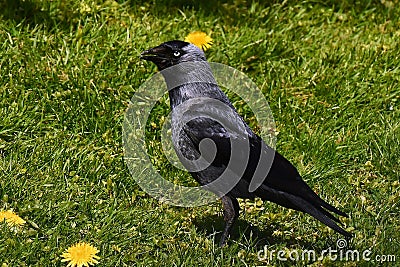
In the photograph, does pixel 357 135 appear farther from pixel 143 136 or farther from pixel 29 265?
pixel 29 265

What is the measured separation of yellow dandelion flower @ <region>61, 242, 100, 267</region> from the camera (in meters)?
4.37

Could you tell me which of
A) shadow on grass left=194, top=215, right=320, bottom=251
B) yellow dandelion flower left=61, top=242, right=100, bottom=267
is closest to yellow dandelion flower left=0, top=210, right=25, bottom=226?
yellow dandelion flower left=61, top=242, right=100, bottom=267

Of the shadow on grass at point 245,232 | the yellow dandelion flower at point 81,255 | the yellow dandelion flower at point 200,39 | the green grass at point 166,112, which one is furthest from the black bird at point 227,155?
the yellow dandelion flower at point 200,39

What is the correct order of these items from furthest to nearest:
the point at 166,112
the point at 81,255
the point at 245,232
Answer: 1. the point at 166,112
2. the point at 245,232
3. the point at 81,255

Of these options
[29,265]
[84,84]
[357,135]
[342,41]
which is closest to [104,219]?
[29,265]

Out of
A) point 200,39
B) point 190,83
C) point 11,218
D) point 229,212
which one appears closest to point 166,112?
Answer: point 200,39

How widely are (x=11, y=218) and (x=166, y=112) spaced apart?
1.72 m

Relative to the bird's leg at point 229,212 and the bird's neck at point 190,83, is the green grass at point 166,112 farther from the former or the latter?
the bird's neck at point 190,83

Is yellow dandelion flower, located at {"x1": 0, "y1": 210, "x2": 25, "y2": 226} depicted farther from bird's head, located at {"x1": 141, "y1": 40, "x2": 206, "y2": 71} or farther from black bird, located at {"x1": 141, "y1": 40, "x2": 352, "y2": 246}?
bird's head, located at {"x1": 141, "y1": 40, "x2": 206, "y2": 71}

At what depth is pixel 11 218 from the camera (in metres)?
4.61

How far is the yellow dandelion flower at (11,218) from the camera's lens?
459 centimetres

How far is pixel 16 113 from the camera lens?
569 centimetres

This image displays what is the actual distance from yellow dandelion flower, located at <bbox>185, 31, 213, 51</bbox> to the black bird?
1.47 meters

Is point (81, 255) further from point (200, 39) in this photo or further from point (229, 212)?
point (200, 39)
